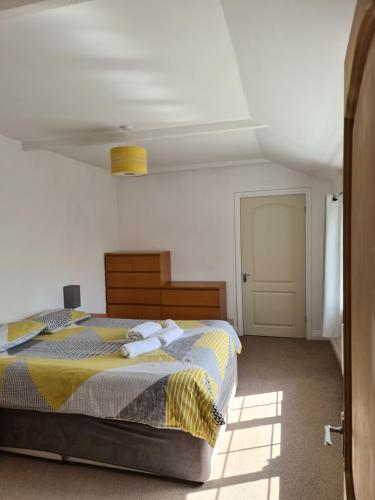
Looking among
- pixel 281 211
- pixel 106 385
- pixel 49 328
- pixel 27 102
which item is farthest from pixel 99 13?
pixel 281 211

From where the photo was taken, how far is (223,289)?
181 inches

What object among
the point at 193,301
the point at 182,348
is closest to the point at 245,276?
the point at 193,301

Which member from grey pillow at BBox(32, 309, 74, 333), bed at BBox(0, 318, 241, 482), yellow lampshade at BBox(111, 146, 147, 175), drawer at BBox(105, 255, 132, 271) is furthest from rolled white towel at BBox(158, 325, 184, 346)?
drawer at BBox(105, 255, 132, 271)

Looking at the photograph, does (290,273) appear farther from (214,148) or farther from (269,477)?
(269,477)

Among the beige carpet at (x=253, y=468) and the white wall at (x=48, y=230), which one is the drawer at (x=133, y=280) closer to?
the white wall at (x=48, y=230)

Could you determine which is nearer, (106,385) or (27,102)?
(106,385)

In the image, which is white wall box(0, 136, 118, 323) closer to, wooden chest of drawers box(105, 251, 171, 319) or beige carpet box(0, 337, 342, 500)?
wooden chest of drawers box(105, 251, 171, 319)

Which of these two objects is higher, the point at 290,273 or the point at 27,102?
the point at 27,102

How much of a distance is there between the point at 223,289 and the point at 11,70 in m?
3.38

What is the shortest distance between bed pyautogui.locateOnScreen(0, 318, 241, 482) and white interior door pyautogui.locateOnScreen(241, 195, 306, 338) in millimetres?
2323

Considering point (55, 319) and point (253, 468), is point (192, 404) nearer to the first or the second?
point (253, 468)

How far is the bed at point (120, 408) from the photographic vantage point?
6.57 feet

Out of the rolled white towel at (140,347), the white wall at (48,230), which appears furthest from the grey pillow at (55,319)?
the rolled white towel at (140,347)

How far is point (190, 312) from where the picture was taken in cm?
443
